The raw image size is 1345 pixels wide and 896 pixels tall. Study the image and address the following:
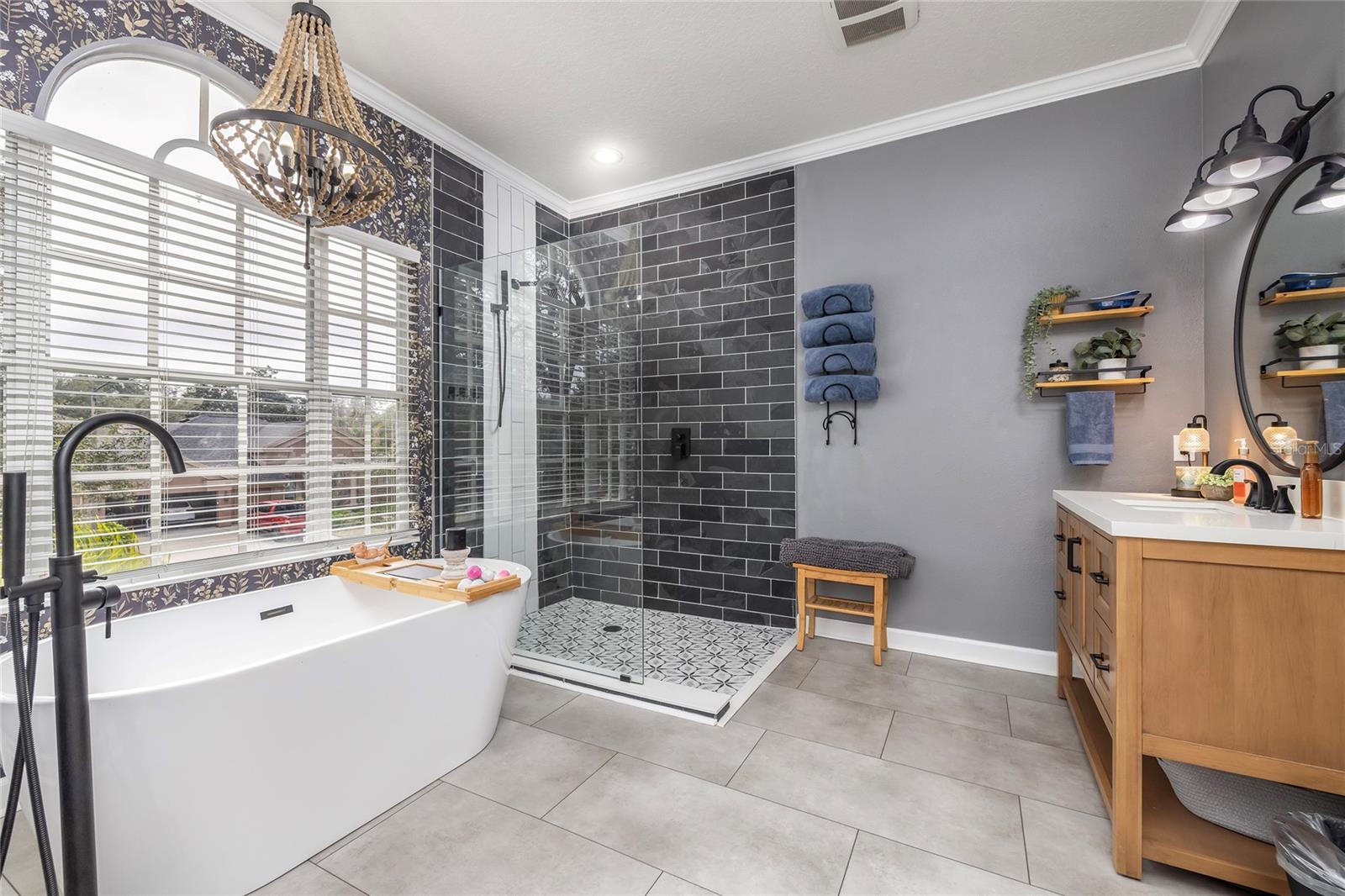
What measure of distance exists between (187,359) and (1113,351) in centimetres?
388

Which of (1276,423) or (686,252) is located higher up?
(686,252)

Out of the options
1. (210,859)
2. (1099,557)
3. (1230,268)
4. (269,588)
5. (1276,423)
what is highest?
(1230,268)

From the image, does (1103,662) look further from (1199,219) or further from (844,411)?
(844,411)

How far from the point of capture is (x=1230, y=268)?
2.36 metres

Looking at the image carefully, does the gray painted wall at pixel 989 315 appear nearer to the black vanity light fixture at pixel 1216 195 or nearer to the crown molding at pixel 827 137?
the crown molding at pixel 827 137

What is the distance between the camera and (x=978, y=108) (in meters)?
3.00

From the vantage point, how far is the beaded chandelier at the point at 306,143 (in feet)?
5.23

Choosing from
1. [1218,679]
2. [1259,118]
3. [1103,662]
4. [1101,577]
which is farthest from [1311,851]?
[1259,118]

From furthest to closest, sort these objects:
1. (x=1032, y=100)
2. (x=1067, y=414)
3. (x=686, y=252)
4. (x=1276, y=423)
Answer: (x=686, y=252) < (x=1032, y=100) < (x=1067, y=414) < (x=1276, y=423)

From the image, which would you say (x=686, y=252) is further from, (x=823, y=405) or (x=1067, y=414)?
(x=1067, y=414)

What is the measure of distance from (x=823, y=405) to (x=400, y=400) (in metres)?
2.37

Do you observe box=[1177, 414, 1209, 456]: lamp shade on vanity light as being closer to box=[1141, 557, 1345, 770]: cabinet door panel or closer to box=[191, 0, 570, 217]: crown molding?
box=[1141, 557, 1345, 770]: cabinet door panel

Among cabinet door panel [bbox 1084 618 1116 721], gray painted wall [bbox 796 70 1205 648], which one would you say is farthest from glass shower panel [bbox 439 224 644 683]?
cabinet door panel [bbox 1084 618 1116 721]

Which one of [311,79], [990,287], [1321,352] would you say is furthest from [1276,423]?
[311,79]
